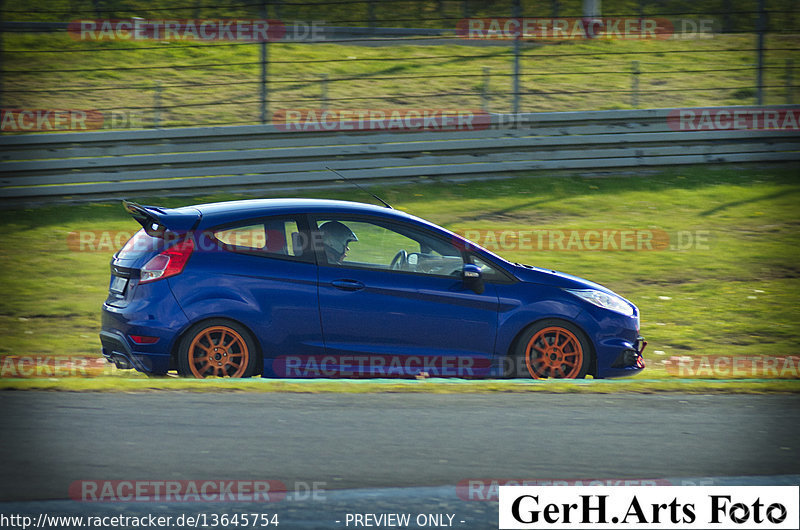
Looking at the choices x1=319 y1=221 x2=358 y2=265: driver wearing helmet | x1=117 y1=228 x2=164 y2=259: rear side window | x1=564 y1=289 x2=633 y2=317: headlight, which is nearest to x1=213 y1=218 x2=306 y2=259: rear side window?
x1=319 y1=221 x2=358 y2=265: driver wearing helmet

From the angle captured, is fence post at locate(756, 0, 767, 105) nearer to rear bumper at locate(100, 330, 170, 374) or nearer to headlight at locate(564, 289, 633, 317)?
headlight at locate(564, 289, 633, 317)

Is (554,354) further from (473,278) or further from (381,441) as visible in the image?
(381,441)

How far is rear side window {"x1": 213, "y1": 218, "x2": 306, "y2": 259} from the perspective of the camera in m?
7.07

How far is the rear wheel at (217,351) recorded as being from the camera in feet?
22.6

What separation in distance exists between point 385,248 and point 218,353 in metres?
1.36

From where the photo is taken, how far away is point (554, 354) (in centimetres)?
721

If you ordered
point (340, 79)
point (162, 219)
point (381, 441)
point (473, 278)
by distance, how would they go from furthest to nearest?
point (340, 79) → point (473, 278) → point (162, 219) → point (381, 441)

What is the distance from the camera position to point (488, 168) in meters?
14.8

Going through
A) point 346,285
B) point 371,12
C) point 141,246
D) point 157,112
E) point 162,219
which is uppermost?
point 371,12

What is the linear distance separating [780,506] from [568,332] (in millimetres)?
3163

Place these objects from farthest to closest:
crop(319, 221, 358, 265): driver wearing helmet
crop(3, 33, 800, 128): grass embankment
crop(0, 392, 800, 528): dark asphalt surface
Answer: crop(3, 33, 800, 128): grass embankment, crop(319, 221, 358, 265): driver wearing helmet, crop(0, 392, 800, 528): dark asphalt surface

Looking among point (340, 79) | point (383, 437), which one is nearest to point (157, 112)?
point (340, 79)

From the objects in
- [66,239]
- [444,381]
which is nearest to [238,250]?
[444,381]

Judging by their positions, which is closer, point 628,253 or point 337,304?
point 337,304
